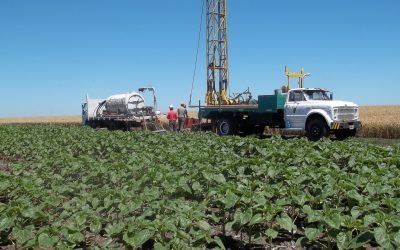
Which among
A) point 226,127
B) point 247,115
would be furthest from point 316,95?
point 226,127

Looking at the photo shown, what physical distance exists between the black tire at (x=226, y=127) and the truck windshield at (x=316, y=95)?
4.08 m

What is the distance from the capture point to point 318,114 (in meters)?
17.7

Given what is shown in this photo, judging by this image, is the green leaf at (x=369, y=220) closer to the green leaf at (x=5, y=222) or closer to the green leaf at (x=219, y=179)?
the green leaf at (x=219, y=179)

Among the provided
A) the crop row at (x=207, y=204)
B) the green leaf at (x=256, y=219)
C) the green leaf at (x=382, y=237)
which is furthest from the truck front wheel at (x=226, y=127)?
the green leaf at (x=382, y=237)

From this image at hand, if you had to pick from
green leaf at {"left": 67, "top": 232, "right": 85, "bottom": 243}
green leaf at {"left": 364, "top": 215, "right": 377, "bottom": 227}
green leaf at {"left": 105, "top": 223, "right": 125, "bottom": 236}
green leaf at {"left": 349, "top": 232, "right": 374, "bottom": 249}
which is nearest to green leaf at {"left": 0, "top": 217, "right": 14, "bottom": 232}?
green leaf at {"left": 67, "top": 232, "right": 85, "bottom": 243}

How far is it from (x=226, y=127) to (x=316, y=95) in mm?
4710

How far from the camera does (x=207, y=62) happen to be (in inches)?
1084

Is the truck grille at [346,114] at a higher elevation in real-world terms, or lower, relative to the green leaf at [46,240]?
higher

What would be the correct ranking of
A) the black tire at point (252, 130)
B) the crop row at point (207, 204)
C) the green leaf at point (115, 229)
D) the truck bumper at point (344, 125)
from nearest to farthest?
A: the crop row at point (207, 204) < the green leaf at point (115, 229) < the truck bumper at point (344, 125) < the black tire at point (252, 130)

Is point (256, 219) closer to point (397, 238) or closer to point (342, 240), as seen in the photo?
point (342, 240)

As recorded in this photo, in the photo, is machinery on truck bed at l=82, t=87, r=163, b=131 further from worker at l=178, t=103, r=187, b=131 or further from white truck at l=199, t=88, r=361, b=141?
white truck at l=199, t=88, r=361, b=141

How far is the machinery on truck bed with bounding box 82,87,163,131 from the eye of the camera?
90.7ft

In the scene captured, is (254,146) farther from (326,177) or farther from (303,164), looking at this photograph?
(326,177)

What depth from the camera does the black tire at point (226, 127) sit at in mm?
21109
